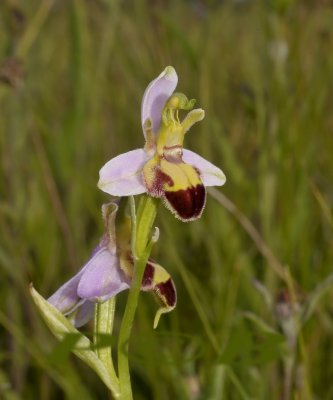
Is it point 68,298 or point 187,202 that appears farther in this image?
point 68,298

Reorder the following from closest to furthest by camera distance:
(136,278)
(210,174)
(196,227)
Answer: (136,278) → (210,174) → (196,227)

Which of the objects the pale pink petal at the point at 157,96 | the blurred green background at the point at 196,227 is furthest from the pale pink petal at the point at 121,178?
the blurred green background at the point at 196,227

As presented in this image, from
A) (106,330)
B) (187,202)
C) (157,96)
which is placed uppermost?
(157,96)

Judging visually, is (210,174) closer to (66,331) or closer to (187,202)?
(187,202)

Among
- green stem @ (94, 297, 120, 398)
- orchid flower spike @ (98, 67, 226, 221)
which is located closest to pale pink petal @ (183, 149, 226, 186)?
orchid flower spike @ (98, 67, 226, 221)

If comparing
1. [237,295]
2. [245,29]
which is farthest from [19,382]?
[245,29]

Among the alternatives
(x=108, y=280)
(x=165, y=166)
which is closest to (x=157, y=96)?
(x=165, y=166)

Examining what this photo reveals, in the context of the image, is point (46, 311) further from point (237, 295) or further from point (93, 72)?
point (93, 72)

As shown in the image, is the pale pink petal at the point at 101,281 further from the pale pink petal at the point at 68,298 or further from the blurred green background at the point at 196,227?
the blurred green background at the point at 196,227
